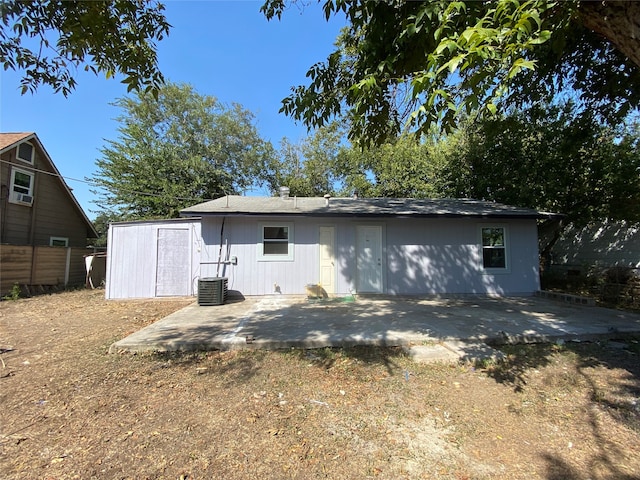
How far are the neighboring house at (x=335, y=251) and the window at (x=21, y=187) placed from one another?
21.8 feet

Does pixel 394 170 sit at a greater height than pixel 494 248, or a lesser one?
greater

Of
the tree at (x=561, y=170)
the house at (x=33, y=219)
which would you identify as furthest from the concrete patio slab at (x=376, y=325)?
the house at (x=33, y=219)

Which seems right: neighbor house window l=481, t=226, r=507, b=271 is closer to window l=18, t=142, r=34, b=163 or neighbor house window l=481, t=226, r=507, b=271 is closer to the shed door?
the shed door

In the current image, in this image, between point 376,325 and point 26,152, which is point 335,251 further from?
point 26,152

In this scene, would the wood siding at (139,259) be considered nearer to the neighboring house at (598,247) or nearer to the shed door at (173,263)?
the shed door at (173,263)

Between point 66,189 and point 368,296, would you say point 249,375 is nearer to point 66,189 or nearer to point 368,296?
point 368,296

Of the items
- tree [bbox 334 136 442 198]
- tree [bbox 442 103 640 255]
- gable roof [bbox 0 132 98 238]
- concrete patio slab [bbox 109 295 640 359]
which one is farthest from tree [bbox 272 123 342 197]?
concrete patio slab [bbox 109 295 640 359]

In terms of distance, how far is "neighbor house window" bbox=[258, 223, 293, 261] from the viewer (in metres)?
9.57

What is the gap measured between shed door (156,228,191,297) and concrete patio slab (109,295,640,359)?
1.93m

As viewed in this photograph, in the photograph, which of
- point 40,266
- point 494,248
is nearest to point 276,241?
point 494,248

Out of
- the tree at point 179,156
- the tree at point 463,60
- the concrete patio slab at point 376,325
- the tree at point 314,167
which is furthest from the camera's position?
the tree at point 314,167

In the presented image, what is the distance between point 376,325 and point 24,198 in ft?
50.4

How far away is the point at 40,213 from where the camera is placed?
14.0 metres

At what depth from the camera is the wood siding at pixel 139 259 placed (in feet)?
31.9
